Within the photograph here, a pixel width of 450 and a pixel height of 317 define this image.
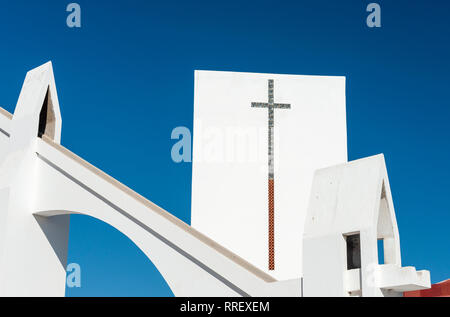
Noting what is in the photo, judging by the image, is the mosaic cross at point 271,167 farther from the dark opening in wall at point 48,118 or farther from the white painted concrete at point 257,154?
the dark opening in wall at point 48,118

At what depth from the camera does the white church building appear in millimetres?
7473

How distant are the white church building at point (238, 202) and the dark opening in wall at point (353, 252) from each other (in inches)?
0.5

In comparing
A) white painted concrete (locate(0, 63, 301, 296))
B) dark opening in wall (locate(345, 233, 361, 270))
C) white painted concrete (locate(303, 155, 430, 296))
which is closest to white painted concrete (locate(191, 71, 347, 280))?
white painted concrete (locate(0, 63, 301, 296))

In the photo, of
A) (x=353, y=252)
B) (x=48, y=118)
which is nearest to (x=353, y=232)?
(x=353, y=252)

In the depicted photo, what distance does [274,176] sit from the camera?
19000 mm

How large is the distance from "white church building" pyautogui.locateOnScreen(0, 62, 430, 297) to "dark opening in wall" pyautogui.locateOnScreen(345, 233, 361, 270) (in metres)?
0.01

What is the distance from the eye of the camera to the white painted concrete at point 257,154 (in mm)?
18375

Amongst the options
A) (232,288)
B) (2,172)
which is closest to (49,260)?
(2,172)

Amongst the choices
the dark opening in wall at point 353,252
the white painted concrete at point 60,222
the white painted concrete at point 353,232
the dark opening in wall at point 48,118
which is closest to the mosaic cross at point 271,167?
the white painted concrete at point 60,222

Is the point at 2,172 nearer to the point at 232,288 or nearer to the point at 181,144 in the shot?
the point at 232,288

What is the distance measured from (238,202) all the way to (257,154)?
157 centimetres

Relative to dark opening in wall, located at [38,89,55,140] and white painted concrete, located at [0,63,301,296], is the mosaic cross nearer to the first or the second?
white painted concrete, located at [0,63,301,296]

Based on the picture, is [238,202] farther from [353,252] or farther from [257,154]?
[353,252]

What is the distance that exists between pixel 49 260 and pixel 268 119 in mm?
9882
